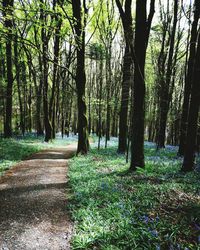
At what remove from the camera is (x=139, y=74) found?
855 cm

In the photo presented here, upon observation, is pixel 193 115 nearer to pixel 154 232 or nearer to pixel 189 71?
pixel 189 71

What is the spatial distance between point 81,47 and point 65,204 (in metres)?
9.73

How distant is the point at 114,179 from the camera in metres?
7.73

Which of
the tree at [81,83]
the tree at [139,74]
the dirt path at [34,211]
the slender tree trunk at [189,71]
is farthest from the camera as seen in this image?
the tree at [81,83]

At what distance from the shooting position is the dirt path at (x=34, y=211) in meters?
4.18

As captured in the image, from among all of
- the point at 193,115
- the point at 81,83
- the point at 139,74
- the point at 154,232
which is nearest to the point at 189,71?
the point at 193,115

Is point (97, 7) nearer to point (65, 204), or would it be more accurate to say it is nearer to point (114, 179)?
point (114, 179)

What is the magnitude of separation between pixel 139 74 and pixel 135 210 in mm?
5138

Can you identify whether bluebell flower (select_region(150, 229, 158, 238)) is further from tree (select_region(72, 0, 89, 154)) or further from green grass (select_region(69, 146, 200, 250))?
tree (select_region(72, 0, 89, 154))

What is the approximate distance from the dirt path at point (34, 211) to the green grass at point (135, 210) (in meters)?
0.34

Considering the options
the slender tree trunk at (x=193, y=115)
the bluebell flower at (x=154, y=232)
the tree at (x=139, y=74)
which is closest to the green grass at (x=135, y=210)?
the bluebell flower at (x=154, y=232)

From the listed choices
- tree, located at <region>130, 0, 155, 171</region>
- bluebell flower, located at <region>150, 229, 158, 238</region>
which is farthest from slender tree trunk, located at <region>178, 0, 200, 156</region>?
bluebell flower, located at <region>150, 229, 158, 238</region>

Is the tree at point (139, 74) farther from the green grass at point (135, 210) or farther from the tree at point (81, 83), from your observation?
the tree at point (81, 83)

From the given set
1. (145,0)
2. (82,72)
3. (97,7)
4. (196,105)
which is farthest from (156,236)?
(97,7)
